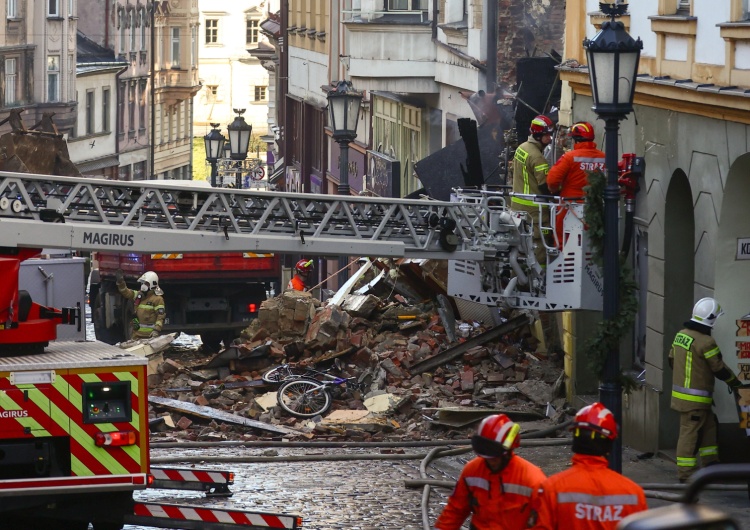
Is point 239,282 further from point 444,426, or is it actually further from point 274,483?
point 274,483

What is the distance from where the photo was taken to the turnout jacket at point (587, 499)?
255 inches

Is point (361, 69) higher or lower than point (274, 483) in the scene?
higher

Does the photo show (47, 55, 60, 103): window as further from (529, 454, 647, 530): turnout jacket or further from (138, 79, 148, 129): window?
(529, 454, 647, 530): turnout jacket

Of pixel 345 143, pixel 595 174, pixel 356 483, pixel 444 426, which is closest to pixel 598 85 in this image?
pixel 595 174

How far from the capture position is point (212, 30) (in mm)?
109938

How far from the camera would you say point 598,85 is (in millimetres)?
10352

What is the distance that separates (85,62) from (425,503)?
55927 mm

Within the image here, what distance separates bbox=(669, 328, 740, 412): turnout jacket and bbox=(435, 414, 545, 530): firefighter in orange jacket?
195 inches

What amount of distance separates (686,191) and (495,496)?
7214mm

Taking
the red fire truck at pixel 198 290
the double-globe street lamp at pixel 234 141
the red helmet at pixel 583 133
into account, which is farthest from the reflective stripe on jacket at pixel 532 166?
the double-globe street lamp at pixel 234 141

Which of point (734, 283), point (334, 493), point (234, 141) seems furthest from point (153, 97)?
point (734, 283)

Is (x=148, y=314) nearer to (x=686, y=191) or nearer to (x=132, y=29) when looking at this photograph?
(x=686, y=191)

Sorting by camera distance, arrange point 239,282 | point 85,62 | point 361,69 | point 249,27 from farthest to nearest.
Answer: point 249,27 → point 85,62 → point 361,69 → point 239,282

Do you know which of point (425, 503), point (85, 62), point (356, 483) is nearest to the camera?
point (425, 503)
